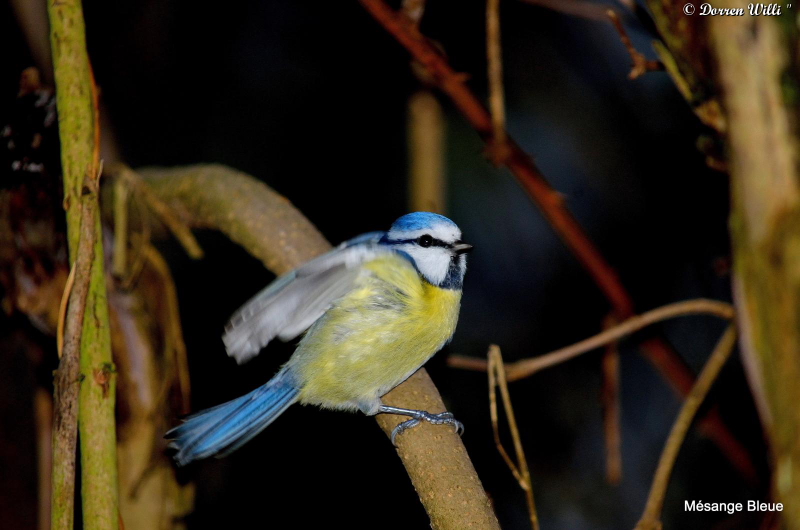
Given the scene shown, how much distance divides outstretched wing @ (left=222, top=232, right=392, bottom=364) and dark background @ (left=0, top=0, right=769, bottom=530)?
60.1 inches

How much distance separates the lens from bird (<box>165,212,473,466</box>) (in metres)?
1.65

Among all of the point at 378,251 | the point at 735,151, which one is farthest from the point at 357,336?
the point at 735,151

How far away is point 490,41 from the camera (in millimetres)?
1959

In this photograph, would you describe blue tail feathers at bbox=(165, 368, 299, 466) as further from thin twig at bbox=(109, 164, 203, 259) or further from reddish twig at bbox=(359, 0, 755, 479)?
reddish twig at bbox=(359, 0, 755, 479)

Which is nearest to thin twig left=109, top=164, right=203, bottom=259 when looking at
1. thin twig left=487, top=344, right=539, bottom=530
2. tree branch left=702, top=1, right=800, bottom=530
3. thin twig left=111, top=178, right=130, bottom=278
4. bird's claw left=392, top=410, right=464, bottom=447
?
thin twig left=111, top=178, right=130, bottom=278

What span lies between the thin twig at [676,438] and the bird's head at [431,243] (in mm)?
705

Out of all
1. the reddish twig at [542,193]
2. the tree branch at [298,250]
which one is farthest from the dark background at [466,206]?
the tree branch at [298,250]

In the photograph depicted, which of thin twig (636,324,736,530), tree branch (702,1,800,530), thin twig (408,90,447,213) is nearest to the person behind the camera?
tree branch (702,1,800,530)

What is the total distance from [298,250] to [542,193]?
0.75 meters

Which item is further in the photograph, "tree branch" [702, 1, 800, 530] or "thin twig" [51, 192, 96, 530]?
"thin twig" [51, 192, 96, 530]

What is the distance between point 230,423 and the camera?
1.82m

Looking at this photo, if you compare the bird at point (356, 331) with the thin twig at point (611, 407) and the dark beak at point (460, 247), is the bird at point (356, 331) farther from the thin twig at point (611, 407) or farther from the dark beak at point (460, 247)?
the thin twig at point (611, 407)

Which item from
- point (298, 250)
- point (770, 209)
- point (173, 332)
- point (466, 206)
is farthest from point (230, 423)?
point (466, 206)

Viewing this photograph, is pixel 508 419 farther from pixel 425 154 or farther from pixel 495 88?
pixel 425 154
